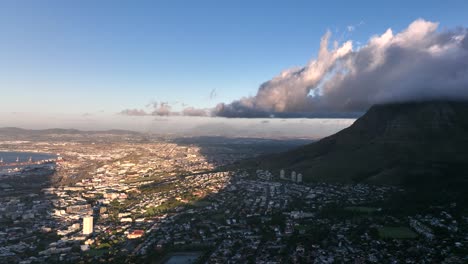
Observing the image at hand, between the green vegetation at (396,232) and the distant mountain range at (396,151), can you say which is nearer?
the green vegetation at (396,232)

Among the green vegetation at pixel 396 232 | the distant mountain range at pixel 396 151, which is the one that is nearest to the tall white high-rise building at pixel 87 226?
the green vegetation at pixel 396 232

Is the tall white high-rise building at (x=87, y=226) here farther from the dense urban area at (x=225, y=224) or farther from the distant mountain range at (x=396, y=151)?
the distant mountain range at (x=396, y=151)

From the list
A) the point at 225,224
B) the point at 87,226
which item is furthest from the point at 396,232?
the point at 87,226

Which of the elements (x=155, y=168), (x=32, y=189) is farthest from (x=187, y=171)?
(x=32, y=189)

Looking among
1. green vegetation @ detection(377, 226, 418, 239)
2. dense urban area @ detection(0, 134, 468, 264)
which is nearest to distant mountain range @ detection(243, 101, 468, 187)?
dense urban area @ detection(0, 134, 468, 264)

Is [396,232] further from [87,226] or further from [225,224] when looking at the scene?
[87,226]

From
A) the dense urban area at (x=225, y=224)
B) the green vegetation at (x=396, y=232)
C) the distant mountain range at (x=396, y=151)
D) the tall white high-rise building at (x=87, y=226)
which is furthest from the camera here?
the distant mountain range at (x=396, y=151)
